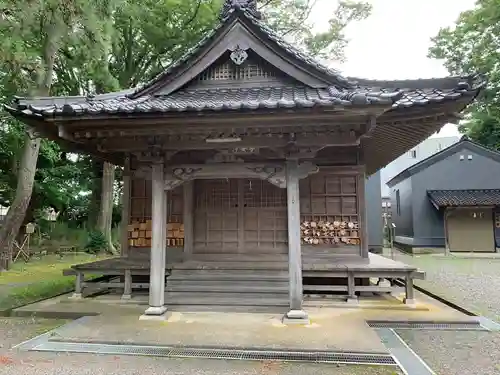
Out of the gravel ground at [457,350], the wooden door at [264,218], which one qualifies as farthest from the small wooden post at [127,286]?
the gravel ground at [457,350]

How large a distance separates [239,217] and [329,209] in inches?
71.9

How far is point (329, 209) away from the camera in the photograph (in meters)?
7.78

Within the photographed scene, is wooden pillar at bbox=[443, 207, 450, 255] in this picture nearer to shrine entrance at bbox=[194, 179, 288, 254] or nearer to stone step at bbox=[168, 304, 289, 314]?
shrine entrance at bbox=[194, 179, 288, 254]

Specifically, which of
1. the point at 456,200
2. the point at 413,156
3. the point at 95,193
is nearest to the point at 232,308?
the point at 456,200

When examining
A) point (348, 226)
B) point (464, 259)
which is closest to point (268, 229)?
point (348, 226)

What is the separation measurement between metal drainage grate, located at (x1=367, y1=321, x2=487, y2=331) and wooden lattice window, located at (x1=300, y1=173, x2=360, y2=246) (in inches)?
80.5

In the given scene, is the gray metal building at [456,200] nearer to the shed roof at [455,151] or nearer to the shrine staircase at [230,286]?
the shed roof at [455,151]

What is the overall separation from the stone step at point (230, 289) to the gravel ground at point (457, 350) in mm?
2125

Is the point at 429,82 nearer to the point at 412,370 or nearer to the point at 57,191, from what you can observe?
the point at 412,370

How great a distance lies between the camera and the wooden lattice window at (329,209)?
7695 mm

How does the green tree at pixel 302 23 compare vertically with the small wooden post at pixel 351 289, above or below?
above

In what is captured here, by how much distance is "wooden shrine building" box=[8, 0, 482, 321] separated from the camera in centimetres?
530

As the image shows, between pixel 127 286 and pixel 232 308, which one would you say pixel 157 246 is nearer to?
pixel 232 308

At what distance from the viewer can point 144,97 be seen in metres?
6.91
